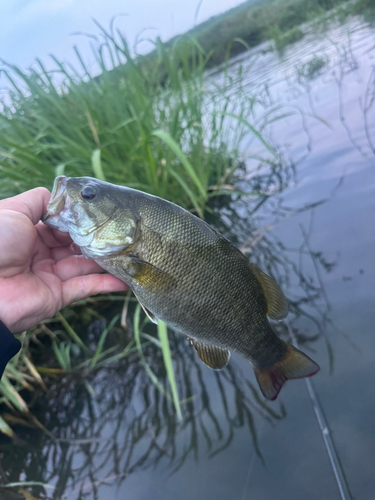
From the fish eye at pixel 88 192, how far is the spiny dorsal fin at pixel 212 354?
2.73 ft

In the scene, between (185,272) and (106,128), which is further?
(106,128)

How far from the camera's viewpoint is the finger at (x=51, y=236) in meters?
2.19

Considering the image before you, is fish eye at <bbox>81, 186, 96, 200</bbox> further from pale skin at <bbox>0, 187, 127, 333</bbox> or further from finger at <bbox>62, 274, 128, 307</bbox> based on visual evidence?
finger at <bbox>62, 274, 128, 307</bbox>

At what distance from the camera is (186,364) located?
113 inches

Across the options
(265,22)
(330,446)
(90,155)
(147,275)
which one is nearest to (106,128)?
(90,155)

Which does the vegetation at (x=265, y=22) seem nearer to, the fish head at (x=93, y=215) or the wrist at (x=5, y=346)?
the fish head at (x=93, y=215)

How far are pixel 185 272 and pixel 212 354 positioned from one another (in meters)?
0.42

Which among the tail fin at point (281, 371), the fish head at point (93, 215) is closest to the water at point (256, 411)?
the tail fin at point (281, 371)

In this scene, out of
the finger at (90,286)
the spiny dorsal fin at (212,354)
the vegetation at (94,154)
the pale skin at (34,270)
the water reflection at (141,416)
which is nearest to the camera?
the spiny dorsal fin at (212,354)

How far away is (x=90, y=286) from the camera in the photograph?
6.77ft

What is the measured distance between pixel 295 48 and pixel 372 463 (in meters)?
13.3

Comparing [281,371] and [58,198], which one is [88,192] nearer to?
[58,198]

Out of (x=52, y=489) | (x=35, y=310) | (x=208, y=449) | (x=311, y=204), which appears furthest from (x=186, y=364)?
(x=311, y=204)

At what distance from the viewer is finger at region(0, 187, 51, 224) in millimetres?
1889
